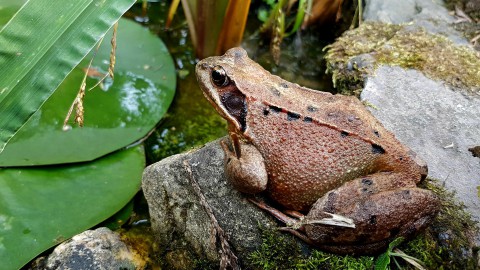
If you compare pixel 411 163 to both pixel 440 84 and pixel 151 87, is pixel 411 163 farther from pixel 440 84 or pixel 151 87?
pixel 151 87

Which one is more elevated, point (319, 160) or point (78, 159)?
point (319, 160)

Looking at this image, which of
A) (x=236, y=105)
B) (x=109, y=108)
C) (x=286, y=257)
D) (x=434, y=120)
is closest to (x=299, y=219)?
(x=286, y=257)

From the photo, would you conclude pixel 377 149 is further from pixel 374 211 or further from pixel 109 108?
pixel 109 108

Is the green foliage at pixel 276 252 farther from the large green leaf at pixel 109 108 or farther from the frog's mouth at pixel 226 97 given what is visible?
the large green leaf at pixel 109 108

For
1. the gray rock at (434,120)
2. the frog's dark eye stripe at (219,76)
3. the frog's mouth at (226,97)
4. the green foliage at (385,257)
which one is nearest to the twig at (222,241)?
the frog's mouth at (226,97)

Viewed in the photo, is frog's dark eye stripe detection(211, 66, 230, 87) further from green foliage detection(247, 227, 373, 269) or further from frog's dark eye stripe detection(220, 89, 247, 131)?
green foliage detection(247, 227, 373, 269)

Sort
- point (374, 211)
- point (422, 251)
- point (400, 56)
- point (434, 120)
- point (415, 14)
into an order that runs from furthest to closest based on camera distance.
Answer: point (415, 14) < point (400, 56) < point (434, 120) < point (422, 251) < point (374, 211)

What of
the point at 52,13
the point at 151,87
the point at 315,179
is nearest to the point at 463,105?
the point at 315,179
